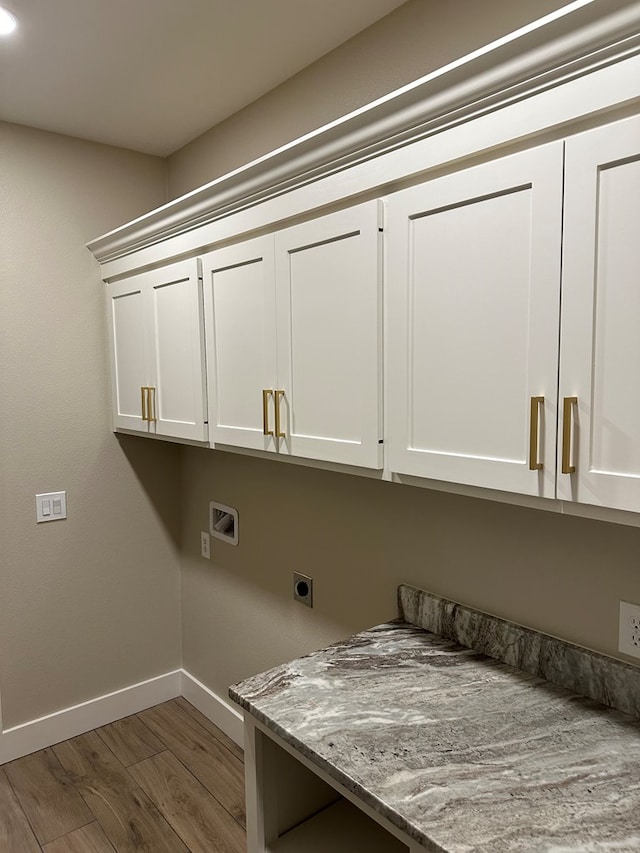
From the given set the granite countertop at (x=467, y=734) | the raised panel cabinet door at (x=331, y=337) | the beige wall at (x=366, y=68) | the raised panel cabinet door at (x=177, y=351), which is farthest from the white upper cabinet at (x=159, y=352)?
the granite countertop at (x=467, y=734)

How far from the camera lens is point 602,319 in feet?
3.28

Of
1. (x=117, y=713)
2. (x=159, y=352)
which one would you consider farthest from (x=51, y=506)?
(x=117, y=713)

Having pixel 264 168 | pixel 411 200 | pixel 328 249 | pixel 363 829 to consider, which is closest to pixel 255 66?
pixel 264 168

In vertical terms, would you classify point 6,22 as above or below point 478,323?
above

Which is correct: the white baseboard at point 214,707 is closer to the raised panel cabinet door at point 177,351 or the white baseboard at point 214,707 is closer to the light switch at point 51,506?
the light switch at point 51,506

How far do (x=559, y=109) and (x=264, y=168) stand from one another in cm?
82

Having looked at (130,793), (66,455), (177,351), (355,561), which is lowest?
(130,793)

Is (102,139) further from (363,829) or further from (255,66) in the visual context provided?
(363,829)

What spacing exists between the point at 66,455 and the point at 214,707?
1305 mm

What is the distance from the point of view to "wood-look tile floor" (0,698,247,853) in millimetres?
2049

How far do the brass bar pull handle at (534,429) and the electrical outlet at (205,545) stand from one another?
6.22 feet

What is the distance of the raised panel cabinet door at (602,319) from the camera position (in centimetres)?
96

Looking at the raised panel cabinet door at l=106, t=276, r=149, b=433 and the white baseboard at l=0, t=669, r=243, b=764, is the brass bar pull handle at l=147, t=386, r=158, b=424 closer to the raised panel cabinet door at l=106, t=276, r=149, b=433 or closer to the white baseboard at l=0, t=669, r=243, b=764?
the raised panel cabinet door at l=106, t=276, r=149, b=433

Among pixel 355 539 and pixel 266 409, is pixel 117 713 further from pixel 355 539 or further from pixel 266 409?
pixel 266 409
